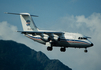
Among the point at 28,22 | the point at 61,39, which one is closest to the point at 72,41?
the point at 61,39

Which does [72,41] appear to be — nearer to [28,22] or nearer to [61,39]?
[61,39]

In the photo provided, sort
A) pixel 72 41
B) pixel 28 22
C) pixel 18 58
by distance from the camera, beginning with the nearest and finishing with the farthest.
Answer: pixel 72 41, pixel 28 22, pixel 18 58

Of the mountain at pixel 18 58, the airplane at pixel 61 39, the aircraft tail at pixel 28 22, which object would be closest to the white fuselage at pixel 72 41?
the airplane at pixel 61 39

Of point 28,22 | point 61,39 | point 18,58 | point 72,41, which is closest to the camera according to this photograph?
point 72,41

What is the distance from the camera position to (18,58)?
421 feet

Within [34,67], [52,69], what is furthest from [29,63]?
[52,69]

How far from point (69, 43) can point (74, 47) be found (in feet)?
5.85

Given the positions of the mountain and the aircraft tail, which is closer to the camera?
the aircraft tail

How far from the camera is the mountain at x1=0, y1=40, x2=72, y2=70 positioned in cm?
10550

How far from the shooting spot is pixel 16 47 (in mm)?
128500

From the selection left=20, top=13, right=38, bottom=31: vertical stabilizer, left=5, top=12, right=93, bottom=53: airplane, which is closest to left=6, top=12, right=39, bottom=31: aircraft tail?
left=20, top=13, right=38, bottom=31: vertical stabilizer

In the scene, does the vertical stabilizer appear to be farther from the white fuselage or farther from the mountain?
the mountain

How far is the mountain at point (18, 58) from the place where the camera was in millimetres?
105500

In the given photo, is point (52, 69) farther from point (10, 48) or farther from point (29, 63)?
point (10, 48)
